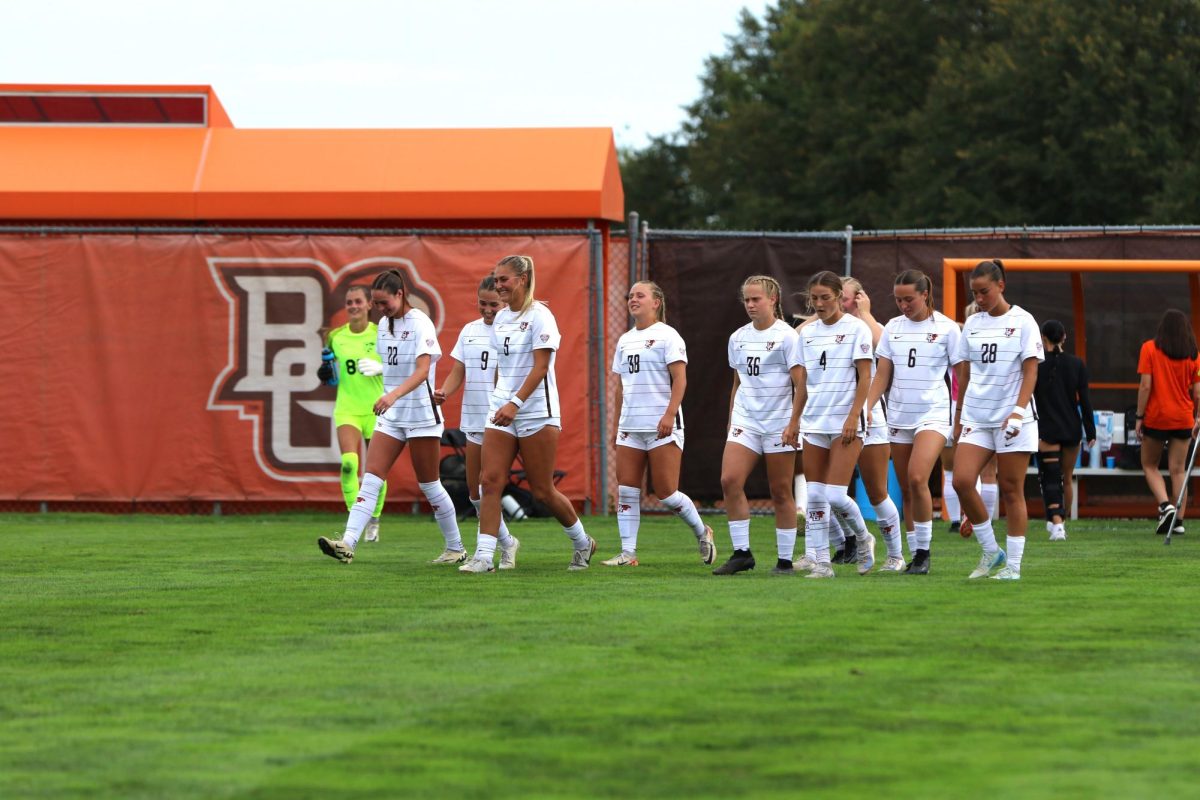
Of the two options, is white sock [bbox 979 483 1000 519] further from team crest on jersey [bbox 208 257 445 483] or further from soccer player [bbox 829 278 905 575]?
team crest on jersey [bbox 208 257 445 483]

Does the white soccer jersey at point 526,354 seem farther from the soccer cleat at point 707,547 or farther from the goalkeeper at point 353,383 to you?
the goalkeeper at point 353,383

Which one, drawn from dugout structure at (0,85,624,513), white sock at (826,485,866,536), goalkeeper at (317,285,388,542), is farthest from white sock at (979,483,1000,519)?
dugout structure at (0,85,624,513)

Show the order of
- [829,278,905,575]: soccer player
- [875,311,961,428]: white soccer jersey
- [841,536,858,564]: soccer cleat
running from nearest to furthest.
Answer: [875,311,961,428]: white soccer jersey
[829,278,905,575]: soccer player
[841,536,858,564]: soccer cleat

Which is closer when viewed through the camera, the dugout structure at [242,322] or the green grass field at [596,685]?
the green grass field at [596,685]

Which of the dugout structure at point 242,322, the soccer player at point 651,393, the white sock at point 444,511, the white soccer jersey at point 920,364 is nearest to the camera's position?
the white soccer jersey at point 920,364

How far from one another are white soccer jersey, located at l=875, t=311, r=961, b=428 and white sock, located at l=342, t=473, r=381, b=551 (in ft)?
11.4

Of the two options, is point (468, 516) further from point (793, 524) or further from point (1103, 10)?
point (1103, 10)

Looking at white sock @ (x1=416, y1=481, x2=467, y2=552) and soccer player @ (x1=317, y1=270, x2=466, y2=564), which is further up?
soccer player @ (x1=317, y1=270, x2=466, y2=564)

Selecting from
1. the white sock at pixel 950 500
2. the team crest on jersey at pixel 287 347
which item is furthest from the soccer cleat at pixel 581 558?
the team crest on jersey at pixel 287 347

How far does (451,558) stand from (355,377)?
9.37ft

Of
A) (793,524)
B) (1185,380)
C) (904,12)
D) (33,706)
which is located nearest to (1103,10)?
(904,12)

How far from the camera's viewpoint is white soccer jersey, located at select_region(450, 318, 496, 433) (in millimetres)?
12477

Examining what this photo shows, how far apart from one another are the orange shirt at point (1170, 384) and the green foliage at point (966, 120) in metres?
23.5

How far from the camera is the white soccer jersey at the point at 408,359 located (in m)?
12.6
